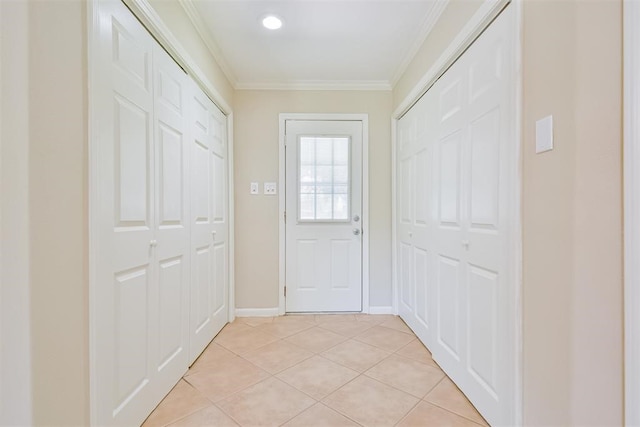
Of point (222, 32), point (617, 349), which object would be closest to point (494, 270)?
point (617, 349)

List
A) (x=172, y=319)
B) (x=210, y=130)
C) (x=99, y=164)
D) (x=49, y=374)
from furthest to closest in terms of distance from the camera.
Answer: (x=210, y=130) → (x=172, y=319) → (x=99, y=164) → (x=49, y=374)

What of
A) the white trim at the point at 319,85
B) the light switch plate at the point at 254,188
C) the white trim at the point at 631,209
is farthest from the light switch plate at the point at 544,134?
the light switch plate at the point at 254,188

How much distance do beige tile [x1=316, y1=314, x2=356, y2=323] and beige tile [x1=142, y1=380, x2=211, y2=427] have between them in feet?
4.39

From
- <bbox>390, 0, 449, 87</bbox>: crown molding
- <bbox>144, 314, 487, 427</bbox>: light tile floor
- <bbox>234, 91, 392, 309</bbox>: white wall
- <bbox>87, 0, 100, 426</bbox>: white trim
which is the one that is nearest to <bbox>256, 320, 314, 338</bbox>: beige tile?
<bbox>144, 314, 487, 427</bbox>: light tile floor

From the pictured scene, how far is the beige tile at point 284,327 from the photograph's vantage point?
247 cm

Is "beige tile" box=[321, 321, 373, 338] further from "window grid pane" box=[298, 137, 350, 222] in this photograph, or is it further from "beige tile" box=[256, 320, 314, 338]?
"window grid pane" box=[298, 137, 350, 222]

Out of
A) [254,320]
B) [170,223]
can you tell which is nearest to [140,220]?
[170,223]

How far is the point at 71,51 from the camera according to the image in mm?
987

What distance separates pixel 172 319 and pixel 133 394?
0.43 metres

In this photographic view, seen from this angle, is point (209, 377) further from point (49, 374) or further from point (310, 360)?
point (49, 374)

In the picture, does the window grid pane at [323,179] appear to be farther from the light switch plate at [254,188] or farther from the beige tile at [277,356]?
the beige tile at [277,356]

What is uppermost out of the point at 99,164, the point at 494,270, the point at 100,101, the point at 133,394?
the point at 100,101

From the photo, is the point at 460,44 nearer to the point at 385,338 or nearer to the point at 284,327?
the point at 385,338

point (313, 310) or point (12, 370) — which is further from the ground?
point (12, 370)
